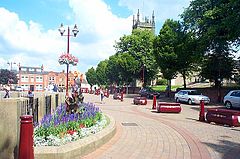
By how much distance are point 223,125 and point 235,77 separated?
86.0 ft

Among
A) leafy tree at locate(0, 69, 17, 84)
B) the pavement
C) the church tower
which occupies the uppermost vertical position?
the church tower

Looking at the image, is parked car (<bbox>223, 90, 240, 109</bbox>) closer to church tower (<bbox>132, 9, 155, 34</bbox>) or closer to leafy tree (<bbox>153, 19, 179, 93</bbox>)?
leafy tree (<bbox>153, 19, 179, 93</bbox>)

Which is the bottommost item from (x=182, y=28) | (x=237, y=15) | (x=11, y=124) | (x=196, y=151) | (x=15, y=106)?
(x=196, y=151)

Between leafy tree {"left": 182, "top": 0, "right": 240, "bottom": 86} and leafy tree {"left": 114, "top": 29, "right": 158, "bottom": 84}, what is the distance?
20409 millimetres

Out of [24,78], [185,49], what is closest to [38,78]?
[24,78]

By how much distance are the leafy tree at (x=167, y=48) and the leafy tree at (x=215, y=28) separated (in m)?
3.16

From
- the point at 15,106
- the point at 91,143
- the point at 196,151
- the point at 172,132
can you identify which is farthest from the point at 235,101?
the point at 15,106

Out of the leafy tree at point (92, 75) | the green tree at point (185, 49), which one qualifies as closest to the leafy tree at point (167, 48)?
the green tree at point (185, 49)

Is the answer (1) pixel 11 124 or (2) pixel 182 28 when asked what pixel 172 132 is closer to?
(1) pixel 11 124

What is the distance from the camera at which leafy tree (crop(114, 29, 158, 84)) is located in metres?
60.5

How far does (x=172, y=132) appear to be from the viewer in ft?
37.8

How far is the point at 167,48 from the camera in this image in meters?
42.0

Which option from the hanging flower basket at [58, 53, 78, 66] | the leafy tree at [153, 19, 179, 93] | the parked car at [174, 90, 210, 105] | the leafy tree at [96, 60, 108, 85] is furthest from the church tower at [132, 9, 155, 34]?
the hanging flower basket at [58, 53, 78, 66]

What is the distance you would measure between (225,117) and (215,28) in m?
17.9
